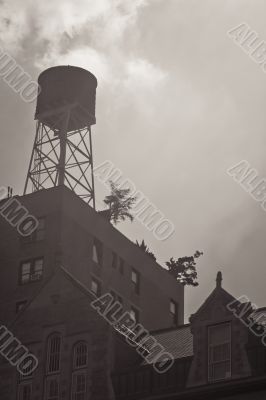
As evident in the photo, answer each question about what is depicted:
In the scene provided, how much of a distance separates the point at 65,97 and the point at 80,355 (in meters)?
38.7

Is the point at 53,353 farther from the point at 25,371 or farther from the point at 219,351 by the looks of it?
the point at 219,351

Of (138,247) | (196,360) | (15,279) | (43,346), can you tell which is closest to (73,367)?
(43,346)

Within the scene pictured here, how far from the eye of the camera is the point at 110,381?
4594cm

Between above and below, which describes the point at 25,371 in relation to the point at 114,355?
above

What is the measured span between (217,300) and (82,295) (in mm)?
7109

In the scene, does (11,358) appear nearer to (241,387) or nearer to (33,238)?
(241,387)

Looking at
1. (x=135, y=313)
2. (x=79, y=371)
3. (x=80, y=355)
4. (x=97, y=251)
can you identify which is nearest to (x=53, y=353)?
(x=80, y=355)

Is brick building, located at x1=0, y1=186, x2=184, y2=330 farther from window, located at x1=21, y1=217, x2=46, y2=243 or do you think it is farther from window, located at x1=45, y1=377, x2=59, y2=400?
window, located at x1=45, y1=377, x2=59, y2=400

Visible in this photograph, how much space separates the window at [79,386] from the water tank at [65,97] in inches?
1531

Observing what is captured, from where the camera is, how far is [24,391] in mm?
48281

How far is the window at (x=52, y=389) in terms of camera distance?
47312 millimetres

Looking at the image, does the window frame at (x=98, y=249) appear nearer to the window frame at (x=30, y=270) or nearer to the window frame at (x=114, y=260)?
the window frame at (x=114, y=260)

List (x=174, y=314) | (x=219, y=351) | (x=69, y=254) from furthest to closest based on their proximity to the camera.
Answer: (x=174, y=314) < (x=69, y=254) < (x=219, y=351)

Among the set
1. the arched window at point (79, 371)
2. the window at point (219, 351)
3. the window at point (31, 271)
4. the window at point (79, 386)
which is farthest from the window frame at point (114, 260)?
the window at point (219, 351)
